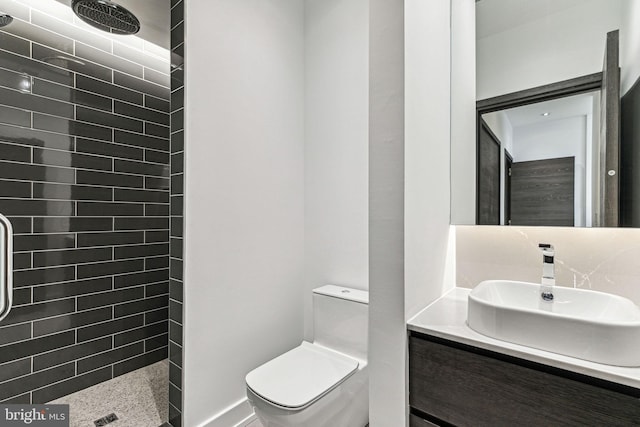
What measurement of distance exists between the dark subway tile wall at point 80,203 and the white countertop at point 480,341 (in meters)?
1.23

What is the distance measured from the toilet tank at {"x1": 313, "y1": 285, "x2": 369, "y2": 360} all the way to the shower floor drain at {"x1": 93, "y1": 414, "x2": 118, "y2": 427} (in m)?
1.23

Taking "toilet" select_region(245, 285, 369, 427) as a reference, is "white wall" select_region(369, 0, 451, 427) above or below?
above

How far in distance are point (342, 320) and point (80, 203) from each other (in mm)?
1841

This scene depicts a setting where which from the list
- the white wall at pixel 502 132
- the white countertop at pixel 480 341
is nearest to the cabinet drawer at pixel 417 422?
the white countertop at pixel 480 341

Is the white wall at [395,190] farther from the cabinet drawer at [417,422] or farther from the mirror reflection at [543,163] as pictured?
the mirror reflection at [543,163]

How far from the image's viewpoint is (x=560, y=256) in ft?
4.17

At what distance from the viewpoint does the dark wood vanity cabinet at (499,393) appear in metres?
0.76

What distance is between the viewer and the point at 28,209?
1.74 metres

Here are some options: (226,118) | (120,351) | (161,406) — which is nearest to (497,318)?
(226,118)

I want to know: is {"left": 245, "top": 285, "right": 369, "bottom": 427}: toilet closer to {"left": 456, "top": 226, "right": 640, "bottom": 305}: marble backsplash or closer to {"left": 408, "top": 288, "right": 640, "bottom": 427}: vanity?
{"left": 408, "top": 288, "right": 640, "bottom": 427}: vanity

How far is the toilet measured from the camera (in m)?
1.29

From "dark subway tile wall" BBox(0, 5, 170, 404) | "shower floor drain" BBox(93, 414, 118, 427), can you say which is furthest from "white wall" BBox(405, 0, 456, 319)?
"shower floor drain" BBox(93, 414, 118, 427)

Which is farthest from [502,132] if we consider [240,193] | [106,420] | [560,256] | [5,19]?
[5,19]

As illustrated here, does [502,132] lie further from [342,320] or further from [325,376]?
[325,376]
